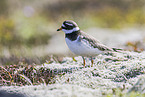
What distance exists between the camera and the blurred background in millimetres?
11492

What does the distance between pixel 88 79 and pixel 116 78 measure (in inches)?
21.8

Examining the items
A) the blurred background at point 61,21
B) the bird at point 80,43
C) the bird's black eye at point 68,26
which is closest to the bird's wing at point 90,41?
the bird at point 80,43

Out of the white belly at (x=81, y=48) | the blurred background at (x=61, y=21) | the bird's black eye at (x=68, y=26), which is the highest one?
the blurred background at (x=61, y=21)

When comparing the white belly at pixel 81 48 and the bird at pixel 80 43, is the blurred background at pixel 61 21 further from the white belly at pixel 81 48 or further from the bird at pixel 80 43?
the white belly at pixel 81 48

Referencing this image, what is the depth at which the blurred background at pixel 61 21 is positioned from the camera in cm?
1149

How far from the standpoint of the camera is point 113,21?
15273mm

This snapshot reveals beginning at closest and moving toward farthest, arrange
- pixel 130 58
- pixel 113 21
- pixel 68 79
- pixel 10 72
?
pixel 68 79 < pixel 10 72 < pixel 130 58 < pixel 113 21

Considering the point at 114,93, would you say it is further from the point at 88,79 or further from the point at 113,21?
the point at 113,21

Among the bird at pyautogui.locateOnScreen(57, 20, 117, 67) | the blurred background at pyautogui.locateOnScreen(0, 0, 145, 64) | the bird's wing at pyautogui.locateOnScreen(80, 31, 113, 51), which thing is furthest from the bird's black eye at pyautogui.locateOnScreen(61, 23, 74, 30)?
the blurred background at pyautogui.locateOnScreen(0, 0, 145, 64)

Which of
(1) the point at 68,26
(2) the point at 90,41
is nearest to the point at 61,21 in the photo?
(1) the point at 68,26

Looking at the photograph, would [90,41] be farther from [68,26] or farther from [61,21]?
[61,21]

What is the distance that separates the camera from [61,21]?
48.5 ft

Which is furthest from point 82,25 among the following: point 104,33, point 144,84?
point 144,84

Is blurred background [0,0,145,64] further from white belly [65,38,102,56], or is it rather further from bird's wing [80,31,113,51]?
white belly [65,38,102,56]
